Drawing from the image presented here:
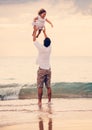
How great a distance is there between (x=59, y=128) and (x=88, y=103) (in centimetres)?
451

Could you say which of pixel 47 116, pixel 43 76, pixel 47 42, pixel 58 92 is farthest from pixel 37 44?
pixel 58 92

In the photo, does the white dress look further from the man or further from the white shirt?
the white shirt

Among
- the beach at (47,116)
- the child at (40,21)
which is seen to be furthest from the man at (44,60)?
the beach at (47,116)

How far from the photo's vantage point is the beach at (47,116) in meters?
10.9

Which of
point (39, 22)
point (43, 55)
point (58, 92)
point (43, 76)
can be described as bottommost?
point (58, 92)

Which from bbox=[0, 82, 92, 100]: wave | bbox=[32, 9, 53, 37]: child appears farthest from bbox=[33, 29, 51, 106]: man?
bbox=[0, 82, 92, 100]: wave

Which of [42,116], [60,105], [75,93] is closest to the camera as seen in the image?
[42,116]

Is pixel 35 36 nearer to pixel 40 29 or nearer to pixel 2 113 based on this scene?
pixel 40 29

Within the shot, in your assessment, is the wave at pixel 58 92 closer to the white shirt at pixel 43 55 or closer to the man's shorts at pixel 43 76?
the man's shorts at pixel 43 76

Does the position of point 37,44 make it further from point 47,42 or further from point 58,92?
point 58,92

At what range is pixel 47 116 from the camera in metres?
12.3

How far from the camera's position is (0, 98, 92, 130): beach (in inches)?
429

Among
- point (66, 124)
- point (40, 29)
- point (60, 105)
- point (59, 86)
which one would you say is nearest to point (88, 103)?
point (60, 105)

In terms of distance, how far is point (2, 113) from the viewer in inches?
511
